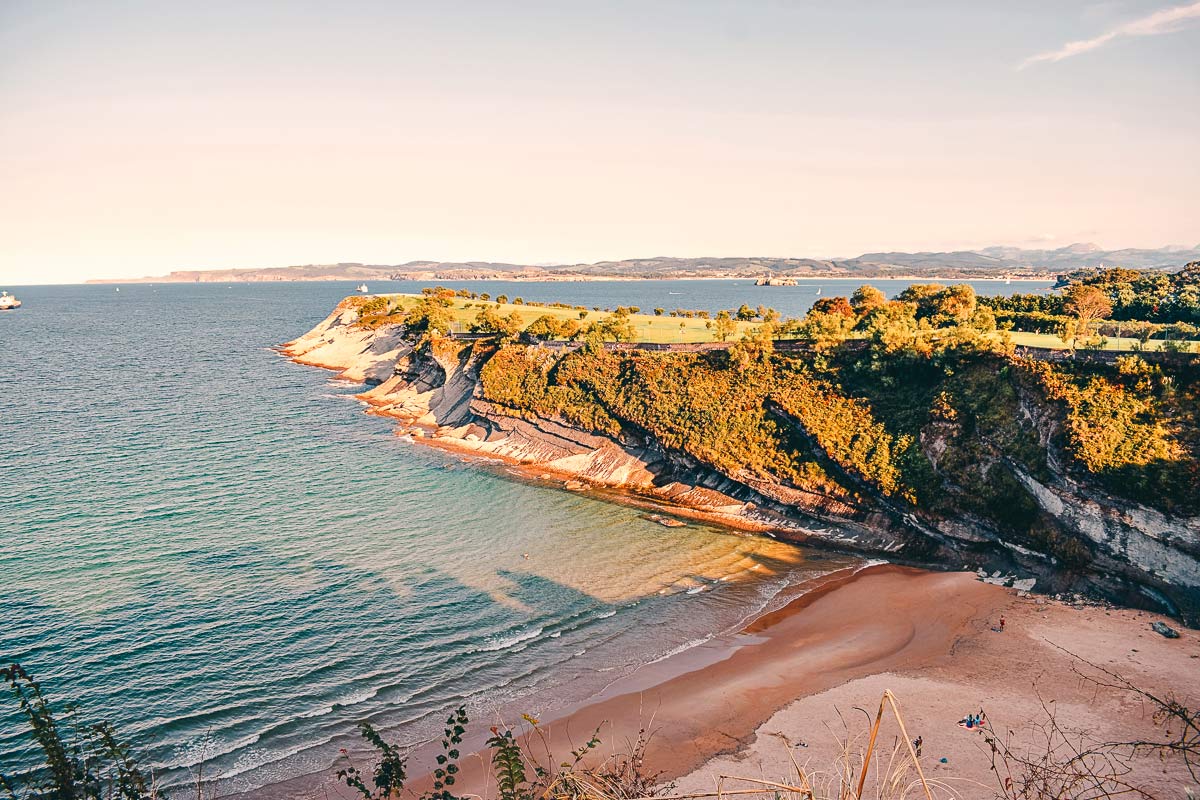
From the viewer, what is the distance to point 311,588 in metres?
39.8

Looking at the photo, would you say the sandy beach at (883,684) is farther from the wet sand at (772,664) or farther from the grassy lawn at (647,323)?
the grassy lawn at (647,323)

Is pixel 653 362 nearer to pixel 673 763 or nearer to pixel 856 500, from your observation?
pixel 856 500

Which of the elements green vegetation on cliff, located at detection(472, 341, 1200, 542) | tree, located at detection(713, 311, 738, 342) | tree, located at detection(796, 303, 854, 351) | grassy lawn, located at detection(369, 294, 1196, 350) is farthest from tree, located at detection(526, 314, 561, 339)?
tree, located at detection(796, 303, 854, 351)

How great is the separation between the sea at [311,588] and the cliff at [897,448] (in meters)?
5.19

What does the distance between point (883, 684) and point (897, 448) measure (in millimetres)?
21592

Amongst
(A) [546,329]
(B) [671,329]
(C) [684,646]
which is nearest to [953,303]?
(B) [671,329]

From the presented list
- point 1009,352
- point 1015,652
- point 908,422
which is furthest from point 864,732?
point 1009,352

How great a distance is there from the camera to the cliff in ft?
129

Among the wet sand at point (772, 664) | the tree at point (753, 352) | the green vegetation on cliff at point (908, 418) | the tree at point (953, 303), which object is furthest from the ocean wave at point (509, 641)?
the tree at point (953, 303)

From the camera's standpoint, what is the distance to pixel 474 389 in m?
75.5

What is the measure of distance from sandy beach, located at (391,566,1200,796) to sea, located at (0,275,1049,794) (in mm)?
2414

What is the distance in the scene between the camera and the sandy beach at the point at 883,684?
27.6 m

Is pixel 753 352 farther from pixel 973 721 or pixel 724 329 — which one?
pixel 973 721

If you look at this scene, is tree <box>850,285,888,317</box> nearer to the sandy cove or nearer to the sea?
the sea
